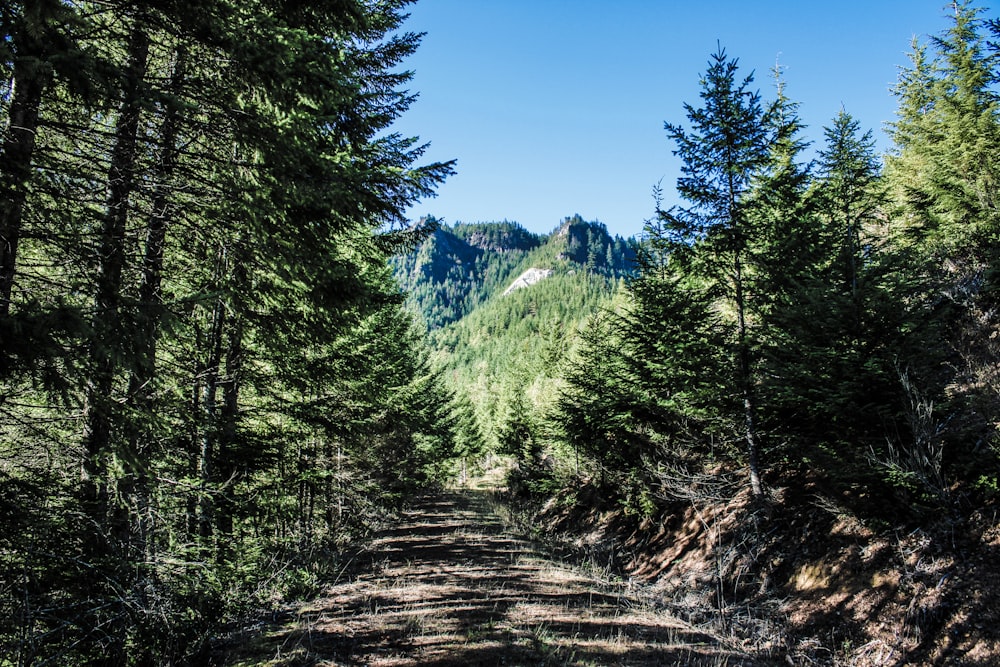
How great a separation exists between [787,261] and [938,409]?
4.58 meters

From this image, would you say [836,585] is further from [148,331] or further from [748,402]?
[148,331]

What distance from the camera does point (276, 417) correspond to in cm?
922

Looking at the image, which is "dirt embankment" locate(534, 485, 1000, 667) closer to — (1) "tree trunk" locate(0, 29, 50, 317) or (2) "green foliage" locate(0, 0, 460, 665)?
(2) "green foliage" locate(0, 0, 460, 665)

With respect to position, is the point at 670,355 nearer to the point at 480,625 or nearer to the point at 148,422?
the point at 480,625

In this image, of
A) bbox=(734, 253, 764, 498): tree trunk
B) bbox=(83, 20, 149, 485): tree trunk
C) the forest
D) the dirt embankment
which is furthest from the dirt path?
bbox=(734, 253, 764, 498): tree trunk

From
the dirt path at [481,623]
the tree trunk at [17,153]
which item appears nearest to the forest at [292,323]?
the tree trunk at [17,153]

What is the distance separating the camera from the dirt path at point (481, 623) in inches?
234

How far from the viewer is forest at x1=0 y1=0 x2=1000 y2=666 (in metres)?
3.91

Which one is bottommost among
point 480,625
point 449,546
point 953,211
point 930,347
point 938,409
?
point 449,546

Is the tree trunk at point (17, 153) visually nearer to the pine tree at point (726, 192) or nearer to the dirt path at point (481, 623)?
the dirt path at point (481, 623)

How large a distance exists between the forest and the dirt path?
3.19 ft

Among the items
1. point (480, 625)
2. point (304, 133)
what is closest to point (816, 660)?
point (480, 625)

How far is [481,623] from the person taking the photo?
7.17 metres

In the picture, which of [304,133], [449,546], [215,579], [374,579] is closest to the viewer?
[215,579]
